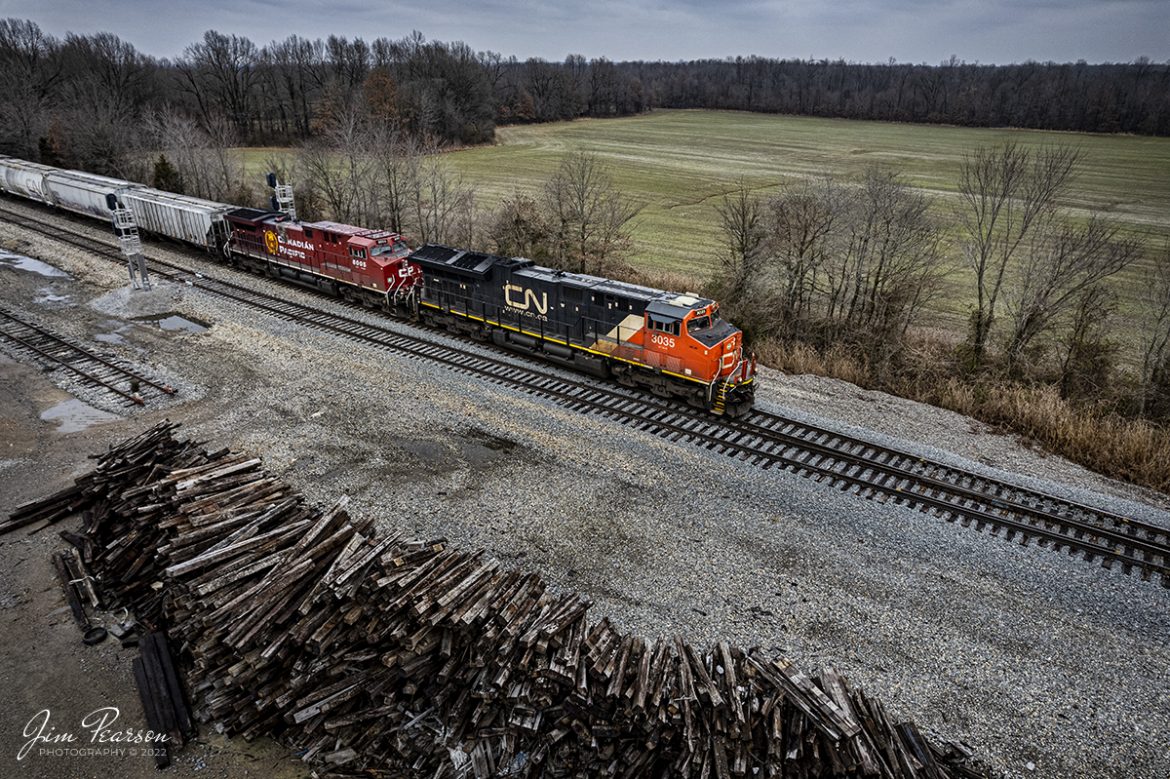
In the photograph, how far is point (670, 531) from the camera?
13961mm

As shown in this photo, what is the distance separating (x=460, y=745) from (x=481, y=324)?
16.8 metres

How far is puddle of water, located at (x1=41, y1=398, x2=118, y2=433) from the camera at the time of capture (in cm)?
1809

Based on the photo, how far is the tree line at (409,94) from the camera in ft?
198

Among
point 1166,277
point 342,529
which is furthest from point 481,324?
point 1166,277

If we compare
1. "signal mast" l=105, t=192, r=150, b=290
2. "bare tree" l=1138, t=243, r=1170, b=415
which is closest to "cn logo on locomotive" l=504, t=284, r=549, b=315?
"signal mast" l=105, t=192, r=150, b=290

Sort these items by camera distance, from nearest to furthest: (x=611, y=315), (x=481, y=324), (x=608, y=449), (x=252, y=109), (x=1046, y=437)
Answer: (x=608, y=449), (x=1046, y=437), (x=611, y=315), (x=481, y=324), (x=252, y=109)

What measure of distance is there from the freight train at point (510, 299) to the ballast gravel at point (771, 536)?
6.69ft

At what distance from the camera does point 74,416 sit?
18656 mm

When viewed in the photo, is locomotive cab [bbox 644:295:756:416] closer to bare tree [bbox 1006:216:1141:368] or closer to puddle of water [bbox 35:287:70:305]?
bare tree [bbox 1006:216:1141:368]

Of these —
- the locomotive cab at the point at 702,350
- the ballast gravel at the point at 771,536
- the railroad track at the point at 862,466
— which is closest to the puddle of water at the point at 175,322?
the ballast gravel at the point at 771,536

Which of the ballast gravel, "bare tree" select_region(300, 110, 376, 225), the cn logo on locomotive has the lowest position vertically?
the ballast gravel

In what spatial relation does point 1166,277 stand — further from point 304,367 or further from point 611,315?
point 304,367

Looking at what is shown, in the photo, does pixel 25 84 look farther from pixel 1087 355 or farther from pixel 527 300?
pixel 1087 355

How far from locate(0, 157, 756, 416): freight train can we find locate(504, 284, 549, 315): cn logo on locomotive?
0.12 ft
